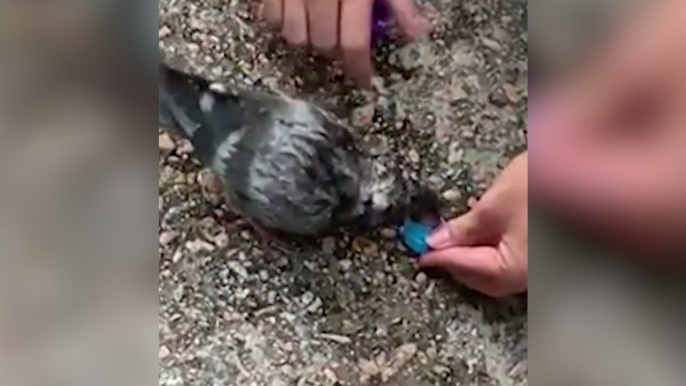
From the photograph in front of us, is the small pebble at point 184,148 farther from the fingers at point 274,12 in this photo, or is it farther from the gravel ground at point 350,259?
the fingers at point 274,12

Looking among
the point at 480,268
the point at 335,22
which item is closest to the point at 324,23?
the point at 335,22

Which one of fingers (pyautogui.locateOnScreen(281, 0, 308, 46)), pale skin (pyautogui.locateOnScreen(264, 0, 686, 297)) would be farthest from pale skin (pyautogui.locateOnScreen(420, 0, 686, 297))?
fingers (pyautogui.locateOnScreen(281, 0, 308, 46))

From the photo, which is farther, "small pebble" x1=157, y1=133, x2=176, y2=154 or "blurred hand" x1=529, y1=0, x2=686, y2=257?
"small pebble" x1=157, y1=133, x2=176, y2=154

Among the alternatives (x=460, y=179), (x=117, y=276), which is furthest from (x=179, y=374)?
(x=460, y=179)

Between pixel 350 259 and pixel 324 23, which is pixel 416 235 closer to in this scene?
pixel 350 259

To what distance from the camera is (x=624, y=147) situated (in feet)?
1.46

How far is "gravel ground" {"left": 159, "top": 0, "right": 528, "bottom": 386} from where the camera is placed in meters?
0.60

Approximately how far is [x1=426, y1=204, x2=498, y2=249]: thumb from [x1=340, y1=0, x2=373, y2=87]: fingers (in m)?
0.12

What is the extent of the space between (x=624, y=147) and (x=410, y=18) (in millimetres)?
222

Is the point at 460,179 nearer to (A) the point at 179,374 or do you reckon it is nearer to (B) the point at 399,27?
(B) the point at 399,27

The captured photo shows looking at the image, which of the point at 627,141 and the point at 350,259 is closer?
the point at 627,141

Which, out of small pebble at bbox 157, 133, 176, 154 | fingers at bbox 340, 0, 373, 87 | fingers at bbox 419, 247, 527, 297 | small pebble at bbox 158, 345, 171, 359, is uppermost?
fingers at bbox 340, 0, 373, 87

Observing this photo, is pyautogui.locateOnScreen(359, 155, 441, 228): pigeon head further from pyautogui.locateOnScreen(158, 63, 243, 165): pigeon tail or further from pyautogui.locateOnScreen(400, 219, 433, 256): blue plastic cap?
pyautogui.locateOnScreen(158, 63, 243, 165): pigeon tail

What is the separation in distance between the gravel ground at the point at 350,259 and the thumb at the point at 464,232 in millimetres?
11
